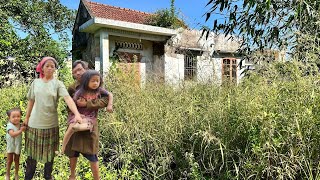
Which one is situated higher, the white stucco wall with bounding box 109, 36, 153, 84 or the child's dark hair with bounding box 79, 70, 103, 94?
the white stucco wall with bounding box 109, 36, 153, 84

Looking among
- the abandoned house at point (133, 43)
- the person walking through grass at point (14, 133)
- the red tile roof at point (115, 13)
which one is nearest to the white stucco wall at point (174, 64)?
the abandoned house at point (133, 43)

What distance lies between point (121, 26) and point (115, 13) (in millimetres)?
2563

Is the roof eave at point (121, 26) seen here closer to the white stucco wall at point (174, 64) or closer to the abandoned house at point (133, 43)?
the abandoned house at point (133, 43)

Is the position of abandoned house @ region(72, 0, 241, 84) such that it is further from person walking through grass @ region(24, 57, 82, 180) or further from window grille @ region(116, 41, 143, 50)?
person walking through grass @ region(24, 57, 82, 180)

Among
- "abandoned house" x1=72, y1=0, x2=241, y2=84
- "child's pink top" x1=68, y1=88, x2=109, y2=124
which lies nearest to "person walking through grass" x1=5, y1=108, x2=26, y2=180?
"child's pink top" x1=68, y1=88, x2=109, y2=124

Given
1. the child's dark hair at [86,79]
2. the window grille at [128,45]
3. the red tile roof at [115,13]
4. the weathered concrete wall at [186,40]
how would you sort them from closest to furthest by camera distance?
Result: the child's dark hair at [86,79] < the window grille at [128,45] < the red tile roof at [115,13] < the weathered concrete wall at [186,40]

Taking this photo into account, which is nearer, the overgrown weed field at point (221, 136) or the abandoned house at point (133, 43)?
the overgrown weed field at point (221, 136)

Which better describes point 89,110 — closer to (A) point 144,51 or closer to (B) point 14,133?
(B) point 14,133

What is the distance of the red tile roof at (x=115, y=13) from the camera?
1126cm

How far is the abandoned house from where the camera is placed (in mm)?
9734

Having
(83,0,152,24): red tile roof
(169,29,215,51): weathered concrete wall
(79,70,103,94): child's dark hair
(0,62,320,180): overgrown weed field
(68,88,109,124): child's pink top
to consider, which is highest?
(83,0,152,24): red tile roof

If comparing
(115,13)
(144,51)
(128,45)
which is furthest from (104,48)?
(115,13)

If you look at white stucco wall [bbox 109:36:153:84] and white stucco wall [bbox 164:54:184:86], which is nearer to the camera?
white stucco wall [bbox 109:36:153:84]

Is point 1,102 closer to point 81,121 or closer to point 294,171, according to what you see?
point 81,121
